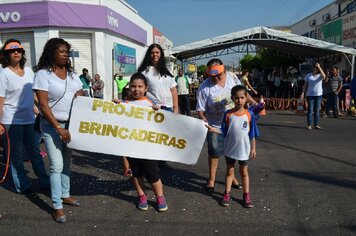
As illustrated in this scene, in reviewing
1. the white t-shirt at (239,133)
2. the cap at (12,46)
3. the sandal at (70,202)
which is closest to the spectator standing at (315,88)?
the white t-shirt at (239,133)

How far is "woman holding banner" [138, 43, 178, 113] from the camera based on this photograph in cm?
487

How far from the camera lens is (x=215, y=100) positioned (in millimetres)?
4438

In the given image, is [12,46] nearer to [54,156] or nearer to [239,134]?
[54,156]

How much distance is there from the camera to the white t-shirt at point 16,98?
423 cm

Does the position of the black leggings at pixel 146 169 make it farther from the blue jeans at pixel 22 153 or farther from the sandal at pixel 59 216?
the blue jeans at pixel 22 153

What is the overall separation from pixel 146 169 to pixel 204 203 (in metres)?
0.88

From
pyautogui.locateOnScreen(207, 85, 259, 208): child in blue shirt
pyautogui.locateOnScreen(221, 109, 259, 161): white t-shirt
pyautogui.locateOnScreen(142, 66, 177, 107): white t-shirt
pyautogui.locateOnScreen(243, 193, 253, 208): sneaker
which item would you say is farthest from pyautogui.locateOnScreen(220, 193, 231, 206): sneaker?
pyautogui.locateOnScreen(142, 66, 177, 107): white t-shirt

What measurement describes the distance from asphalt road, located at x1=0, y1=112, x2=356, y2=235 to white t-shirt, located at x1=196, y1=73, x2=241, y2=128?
40.3 inches

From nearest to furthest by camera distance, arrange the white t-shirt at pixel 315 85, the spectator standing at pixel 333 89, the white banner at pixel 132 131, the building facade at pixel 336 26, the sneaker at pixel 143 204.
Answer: the white banner at pixel 132 131 → the sneaker at pixel 143 204 → the white t-shirt at pixel 315 85 → the spectator standing at pixel 333 89 → the building facade at pixel 336 26

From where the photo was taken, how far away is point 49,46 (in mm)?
3770

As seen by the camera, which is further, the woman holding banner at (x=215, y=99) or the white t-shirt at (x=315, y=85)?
the white t-shirt at (x=315, y=85)

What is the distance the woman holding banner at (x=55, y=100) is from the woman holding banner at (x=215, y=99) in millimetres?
1613

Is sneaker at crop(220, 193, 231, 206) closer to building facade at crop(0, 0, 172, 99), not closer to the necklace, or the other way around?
the necklace

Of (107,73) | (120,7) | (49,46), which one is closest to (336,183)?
(49,46)
